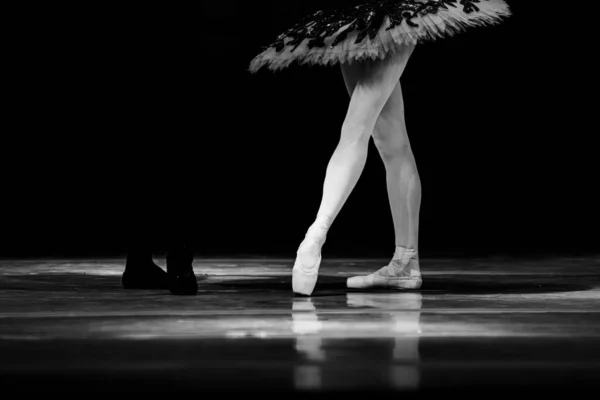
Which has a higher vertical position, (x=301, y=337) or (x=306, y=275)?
(x=306, y=275)

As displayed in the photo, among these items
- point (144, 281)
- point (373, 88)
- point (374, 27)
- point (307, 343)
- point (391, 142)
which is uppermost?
point (374, 27)

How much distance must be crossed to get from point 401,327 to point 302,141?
585 centimetres

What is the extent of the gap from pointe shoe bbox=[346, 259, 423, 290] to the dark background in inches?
110

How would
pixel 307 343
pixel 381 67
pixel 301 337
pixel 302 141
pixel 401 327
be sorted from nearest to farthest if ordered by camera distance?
pixel 307 343 < pixel 301 337 < pixel 401 327 < pixel 381 67 < pixel 302 141

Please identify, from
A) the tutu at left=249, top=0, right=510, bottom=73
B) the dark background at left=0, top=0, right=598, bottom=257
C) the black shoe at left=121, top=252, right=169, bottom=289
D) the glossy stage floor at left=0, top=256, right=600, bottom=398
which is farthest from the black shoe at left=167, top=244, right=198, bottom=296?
the dark background at left=0, top=0, right=598, bottom=257

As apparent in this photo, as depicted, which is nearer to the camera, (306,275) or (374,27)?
(306,275)

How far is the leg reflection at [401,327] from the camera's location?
87.0 inches

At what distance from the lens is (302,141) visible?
8.78 m

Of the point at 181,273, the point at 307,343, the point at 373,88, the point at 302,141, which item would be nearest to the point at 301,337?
the point at 307,343

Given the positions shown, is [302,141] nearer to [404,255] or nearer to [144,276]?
[404,255]

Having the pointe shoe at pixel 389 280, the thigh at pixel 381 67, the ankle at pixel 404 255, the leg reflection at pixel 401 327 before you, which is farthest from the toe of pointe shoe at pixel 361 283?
the thigh at pixel 381 67

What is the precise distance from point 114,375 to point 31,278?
257 cm

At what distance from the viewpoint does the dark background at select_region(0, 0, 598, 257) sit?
7867 millimetres

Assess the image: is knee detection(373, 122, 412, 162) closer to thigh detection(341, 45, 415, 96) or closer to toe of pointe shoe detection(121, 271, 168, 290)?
thigh detection(341, 45, 415, 96)
